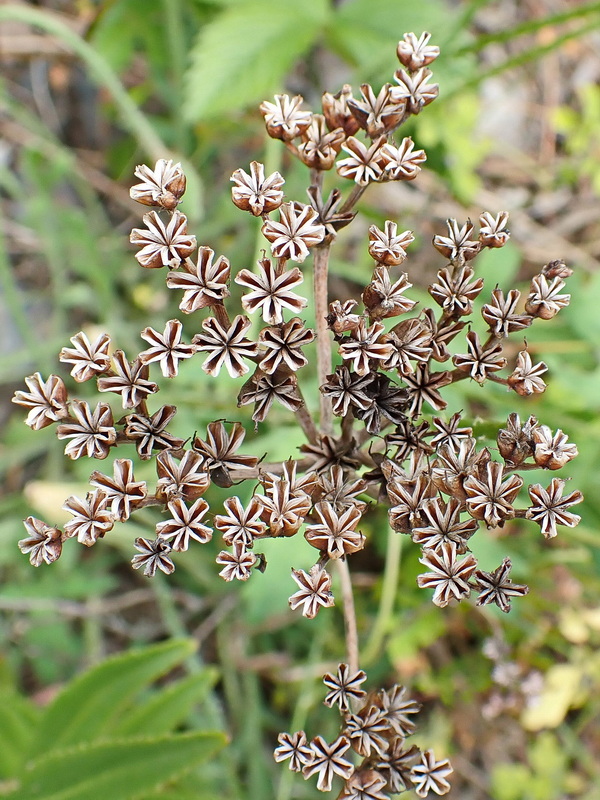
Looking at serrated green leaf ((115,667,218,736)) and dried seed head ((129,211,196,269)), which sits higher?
dried seed head ((129,211,196,269))

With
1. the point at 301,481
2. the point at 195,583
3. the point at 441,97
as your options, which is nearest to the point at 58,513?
the point at 195,583

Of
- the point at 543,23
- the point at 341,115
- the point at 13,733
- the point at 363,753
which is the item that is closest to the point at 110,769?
the point at 13,733

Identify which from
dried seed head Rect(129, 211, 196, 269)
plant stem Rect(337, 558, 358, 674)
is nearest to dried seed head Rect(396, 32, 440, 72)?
dried seed head Rect(129, 211, 196, 269)

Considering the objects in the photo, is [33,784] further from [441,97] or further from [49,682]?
[441,97]

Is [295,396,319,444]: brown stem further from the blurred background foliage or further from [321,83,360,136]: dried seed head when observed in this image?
the blurred background foliage

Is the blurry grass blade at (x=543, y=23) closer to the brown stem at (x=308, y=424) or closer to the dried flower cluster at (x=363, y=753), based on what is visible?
the brown stem at (x=308, y=424)

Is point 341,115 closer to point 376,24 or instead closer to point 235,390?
point 235,390

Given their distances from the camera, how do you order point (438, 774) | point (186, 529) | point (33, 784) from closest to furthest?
point (186, 529) < point (438, 774) < point (33, 784)

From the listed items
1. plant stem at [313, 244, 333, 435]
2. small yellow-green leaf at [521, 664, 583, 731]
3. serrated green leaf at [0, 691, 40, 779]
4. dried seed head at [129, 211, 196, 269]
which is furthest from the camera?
small yellow-green leaf at [521, 664, 583, 731]
